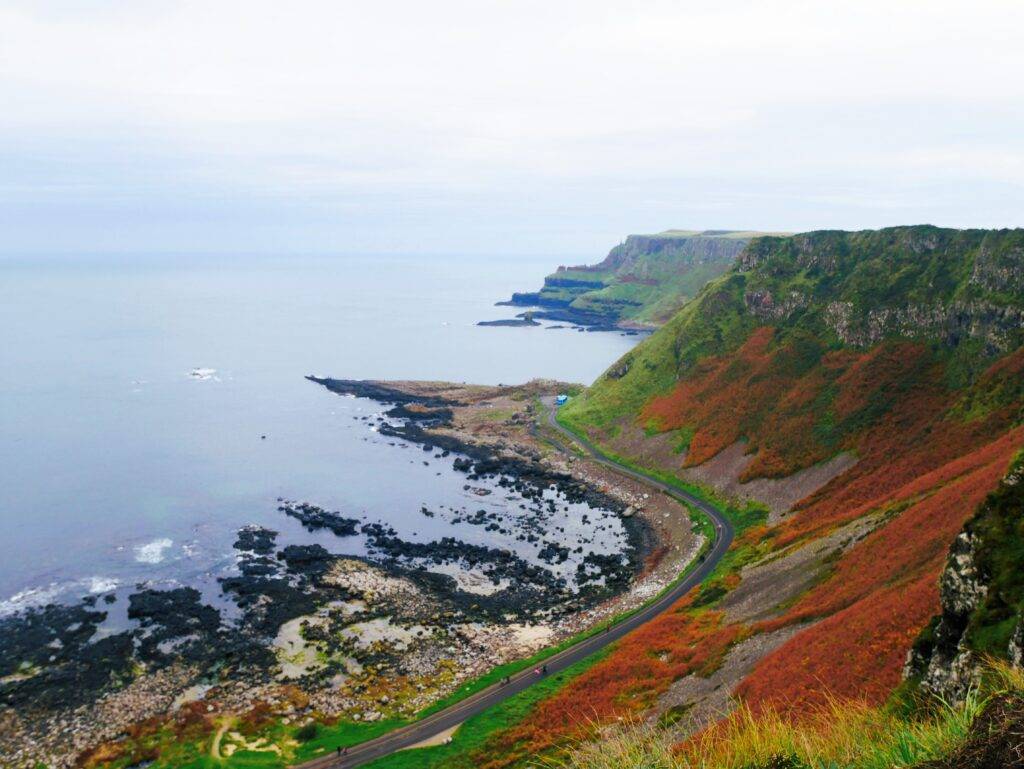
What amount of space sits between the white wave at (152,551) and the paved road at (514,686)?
4343cm

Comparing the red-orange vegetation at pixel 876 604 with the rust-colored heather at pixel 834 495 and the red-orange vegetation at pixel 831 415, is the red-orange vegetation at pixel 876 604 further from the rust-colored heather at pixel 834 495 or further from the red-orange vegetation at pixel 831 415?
the red-orange vegetation at pixel 831 415

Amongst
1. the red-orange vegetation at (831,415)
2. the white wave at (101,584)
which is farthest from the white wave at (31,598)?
the red-orange vegetation at (831,415)

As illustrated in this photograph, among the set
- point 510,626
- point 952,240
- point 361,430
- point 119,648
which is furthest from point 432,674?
point 952,240

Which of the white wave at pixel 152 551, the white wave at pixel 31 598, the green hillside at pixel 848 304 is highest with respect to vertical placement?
the green hillside at pixel 848 304

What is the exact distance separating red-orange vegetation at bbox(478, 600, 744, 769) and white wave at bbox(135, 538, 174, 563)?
51406 mm

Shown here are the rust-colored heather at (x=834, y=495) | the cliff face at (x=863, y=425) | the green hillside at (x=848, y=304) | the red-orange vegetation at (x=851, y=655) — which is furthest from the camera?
the green hillside at (x=848, y=304)

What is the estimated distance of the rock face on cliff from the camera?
23.7 meters

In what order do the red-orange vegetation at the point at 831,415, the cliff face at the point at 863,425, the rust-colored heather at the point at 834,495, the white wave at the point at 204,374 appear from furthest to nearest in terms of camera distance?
the white wave at the point at 204,374 < the red-orange vegetation at the point at 831,415 < the rust-colored heather at the point at 834,495 < the cliff face at the point at 863,425

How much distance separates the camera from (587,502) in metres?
98.1

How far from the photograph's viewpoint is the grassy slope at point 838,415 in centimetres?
4188

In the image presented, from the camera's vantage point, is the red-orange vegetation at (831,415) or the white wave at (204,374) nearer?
the red-orange vegetation at (831,415)


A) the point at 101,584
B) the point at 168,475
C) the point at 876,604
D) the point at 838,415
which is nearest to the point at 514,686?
the point at 876,604

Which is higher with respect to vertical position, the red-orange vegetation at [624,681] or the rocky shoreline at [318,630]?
the red-orange vegetation at [624,681]

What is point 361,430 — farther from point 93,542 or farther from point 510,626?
point 510,626
